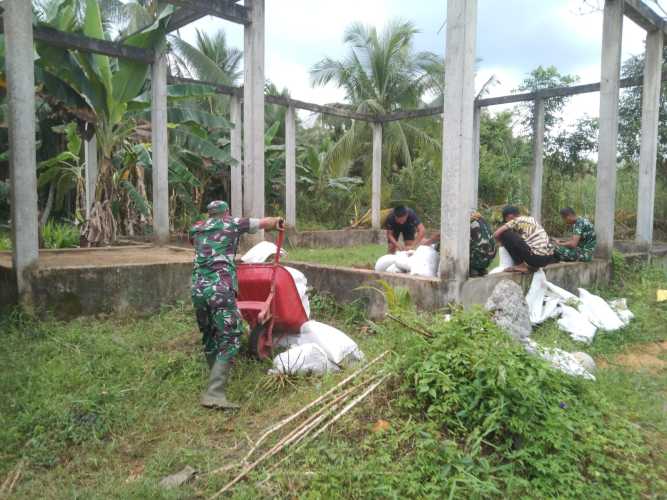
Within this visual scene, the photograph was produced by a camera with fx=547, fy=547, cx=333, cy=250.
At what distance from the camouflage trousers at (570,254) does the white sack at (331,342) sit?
4161mm

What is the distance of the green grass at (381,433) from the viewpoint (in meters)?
3.01

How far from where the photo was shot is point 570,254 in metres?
7.80

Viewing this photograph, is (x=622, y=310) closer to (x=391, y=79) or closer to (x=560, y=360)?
(x=560, y=360)

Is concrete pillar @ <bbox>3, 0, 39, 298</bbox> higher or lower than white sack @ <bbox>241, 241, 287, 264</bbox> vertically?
higher

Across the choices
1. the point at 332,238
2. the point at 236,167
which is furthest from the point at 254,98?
the point at 332,238

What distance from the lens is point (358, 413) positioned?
11.6ft

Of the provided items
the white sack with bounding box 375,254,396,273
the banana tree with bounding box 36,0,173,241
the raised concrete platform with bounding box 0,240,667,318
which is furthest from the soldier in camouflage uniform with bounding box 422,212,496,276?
the banana tree with bounding box 36,0,173,241

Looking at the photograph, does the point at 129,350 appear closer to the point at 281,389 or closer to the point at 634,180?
the point at 281,389

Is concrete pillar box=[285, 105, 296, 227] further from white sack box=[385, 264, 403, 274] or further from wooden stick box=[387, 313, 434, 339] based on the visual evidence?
wooden stick box=[387, 313, 434, 339]

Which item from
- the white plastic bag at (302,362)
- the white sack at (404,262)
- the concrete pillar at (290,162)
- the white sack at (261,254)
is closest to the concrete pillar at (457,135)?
the white sack at (404,262)

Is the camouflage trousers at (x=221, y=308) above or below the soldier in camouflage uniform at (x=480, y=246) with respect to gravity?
below

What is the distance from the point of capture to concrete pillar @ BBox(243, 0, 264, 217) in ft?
27.8

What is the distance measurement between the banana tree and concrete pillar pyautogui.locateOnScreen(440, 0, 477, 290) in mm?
4448

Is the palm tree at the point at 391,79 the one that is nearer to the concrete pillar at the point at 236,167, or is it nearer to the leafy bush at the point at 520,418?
the concrete pillar at the point at 236,167
